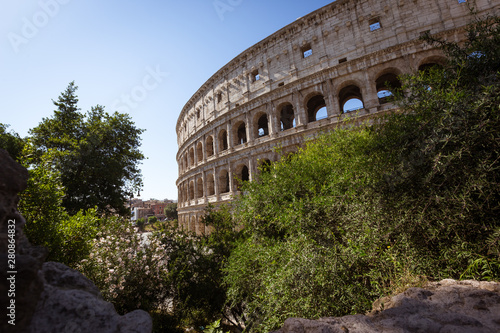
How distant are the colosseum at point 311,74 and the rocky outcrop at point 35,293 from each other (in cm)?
809

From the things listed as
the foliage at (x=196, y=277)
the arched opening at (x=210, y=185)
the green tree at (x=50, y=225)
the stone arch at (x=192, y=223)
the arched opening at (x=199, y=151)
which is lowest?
the foliage at (x=196, y=277)

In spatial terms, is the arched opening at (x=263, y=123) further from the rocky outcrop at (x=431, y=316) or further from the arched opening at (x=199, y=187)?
the rocky outcrop at (x=431, y=316)

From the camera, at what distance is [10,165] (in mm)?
1740

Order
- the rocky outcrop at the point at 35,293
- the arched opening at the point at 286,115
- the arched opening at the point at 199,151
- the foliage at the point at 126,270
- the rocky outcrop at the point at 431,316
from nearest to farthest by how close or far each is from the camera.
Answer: the rocky outcrop at the point at 35,293 < the rocky outcrop at the point at 431,316 < the foliage at the point at 126,270 < the arched opening at the point at 286,115 < the arched opening at the point at 199,151

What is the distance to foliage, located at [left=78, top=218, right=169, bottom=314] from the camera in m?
4.64

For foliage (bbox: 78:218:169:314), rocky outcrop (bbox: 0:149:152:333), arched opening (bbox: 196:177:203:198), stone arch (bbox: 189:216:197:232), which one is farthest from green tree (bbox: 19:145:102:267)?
stone arch (bbox: 189:216:197:232)

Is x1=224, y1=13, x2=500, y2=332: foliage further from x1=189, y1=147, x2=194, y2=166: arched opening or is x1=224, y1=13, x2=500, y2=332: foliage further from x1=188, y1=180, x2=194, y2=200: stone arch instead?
x1=189, y1=147, x2=194, y2=166: arched opening

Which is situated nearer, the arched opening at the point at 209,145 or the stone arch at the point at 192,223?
the stone arch at the point at 192,223

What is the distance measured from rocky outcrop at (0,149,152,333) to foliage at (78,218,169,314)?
11.1ft

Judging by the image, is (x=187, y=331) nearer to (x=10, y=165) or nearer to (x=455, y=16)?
(x=10, y=165)

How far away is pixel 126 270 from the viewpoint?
499cm

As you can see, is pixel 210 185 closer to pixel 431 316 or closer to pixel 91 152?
pixel 91 152

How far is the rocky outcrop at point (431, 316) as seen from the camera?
6.44 ft

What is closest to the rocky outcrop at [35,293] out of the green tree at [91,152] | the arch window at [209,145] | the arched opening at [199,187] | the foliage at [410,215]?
the foliage at [410,215]
